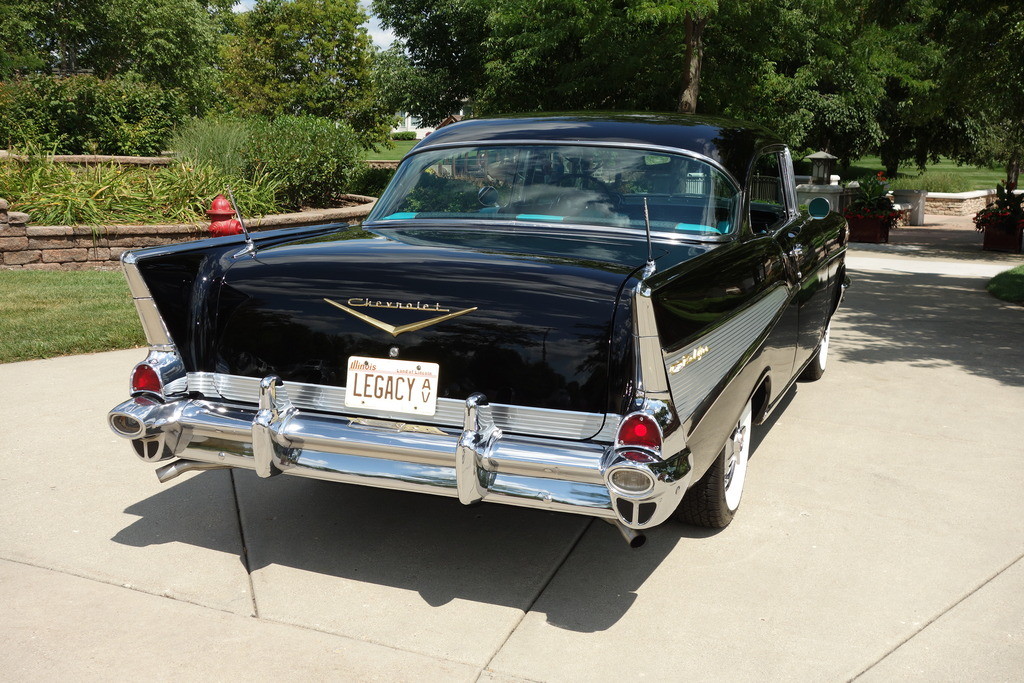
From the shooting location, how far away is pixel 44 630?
10.6 ft

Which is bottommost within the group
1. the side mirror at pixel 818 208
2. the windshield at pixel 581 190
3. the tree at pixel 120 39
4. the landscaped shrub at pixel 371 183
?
the landscaped shrub at pixel 371 183

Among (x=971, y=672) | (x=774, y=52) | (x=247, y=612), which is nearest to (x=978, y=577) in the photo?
(x=971, y=672)

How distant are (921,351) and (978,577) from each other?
460cm

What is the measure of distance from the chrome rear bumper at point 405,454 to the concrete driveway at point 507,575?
0.50 m

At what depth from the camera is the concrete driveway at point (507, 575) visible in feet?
10.2

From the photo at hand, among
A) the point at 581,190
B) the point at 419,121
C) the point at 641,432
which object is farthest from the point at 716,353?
the point at 419,121

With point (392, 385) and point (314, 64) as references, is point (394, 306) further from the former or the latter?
point (314, 64)

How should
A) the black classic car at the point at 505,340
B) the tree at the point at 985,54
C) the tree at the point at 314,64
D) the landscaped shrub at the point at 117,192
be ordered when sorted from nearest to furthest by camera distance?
1. the black classic car at the point at 505,340
2. the landscaped shrub at the point at 117,192
3. the tree at the point at 985,54
4. the tree at the point at 314,64

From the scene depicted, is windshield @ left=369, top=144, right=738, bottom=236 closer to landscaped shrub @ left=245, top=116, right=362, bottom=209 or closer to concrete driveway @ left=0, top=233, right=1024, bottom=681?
concrete driveway @ left=0, top=233, right=1024, bottom=681

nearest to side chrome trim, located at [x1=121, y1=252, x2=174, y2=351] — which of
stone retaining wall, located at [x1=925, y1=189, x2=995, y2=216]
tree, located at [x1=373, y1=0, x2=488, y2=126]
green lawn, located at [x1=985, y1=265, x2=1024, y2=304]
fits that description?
green lawn, located at [x1=985, y1=265, x2=1024, y2=304]

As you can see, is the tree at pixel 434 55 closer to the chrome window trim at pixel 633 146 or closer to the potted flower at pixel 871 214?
the potted flower at pixel 871 214

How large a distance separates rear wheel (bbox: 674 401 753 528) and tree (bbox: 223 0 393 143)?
1454 inches

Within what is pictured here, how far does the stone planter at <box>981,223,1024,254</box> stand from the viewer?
16703mm

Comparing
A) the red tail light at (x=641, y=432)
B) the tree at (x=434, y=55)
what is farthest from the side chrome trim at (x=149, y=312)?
the tree at (x=434, y=55)
